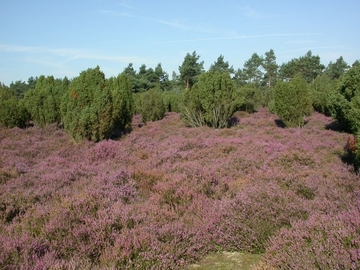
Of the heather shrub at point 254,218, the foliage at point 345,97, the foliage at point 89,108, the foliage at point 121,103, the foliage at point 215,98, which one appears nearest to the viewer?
the heather shrub at point 254,218

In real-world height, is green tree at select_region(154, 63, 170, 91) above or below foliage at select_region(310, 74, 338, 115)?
above

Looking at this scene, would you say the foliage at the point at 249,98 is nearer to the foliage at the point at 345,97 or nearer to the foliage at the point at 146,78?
the foliage at the point at 345,97

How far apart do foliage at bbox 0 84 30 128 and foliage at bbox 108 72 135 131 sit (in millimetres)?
6385

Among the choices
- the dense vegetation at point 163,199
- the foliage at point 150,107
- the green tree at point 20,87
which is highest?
the green tree at point 20,87

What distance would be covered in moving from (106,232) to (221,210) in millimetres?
1954

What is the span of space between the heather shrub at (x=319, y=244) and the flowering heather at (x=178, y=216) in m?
0.01

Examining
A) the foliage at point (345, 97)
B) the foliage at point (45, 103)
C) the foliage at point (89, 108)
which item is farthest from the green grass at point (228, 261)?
the foliage at point (45, 103)

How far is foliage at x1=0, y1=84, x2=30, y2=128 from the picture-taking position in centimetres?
1989

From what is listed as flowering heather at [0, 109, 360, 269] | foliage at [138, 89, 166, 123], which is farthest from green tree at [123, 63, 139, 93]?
flowering heather at [0, 109, 360, 269]

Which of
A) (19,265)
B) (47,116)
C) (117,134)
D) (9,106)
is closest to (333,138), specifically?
(117,134)

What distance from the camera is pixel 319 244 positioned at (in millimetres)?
3322

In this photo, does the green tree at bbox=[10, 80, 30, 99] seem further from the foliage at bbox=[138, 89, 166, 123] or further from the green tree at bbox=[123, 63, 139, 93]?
the foliage at bbox=[138, 89, 166, 123]

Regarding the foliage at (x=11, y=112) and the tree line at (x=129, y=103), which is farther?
the foliage at (x=11, y=112)

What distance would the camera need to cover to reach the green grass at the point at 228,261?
3.82 meters
